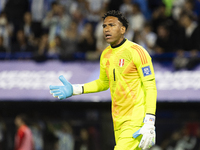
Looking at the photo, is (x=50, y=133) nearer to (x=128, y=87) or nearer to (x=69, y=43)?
(x=69, y=43)

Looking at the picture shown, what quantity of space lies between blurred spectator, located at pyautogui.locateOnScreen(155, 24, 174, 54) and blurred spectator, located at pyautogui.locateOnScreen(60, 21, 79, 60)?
7.06ft

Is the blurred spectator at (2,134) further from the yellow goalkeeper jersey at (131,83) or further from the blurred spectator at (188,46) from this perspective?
the yellow goalkeeper jersey at (131,83)

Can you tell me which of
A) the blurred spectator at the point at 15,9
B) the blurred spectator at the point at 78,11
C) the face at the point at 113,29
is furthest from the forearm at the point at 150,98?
the blurred spectator at the point at 15,9

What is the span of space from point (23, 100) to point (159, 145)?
12.2 feet

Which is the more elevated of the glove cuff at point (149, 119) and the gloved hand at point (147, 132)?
the glove cuff at point (149, 119)

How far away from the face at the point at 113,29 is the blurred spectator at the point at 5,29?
7.64 meters

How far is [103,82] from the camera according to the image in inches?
240

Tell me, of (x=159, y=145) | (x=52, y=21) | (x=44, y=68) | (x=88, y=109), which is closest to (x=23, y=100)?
(x=44, y=68)

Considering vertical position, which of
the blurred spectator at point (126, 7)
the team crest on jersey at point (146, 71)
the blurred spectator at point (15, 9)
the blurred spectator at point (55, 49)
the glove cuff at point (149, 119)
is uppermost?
the blurred spectator at point (15, 9)

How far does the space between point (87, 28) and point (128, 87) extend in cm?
658

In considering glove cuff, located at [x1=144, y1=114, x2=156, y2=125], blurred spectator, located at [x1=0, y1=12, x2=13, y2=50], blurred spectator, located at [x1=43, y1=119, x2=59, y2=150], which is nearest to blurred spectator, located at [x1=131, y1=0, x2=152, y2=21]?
blurred spectator, located at [x1=0, y1=12, x2=13, y2=50]

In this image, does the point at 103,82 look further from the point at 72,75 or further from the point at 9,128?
the point at 9,128

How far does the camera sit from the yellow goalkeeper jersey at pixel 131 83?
216 inches

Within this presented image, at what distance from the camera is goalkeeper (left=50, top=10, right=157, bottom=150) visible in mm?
5414
